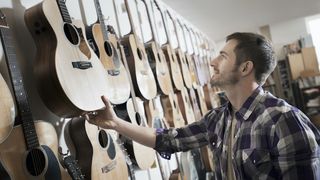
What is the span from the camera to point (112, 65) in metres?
1.41

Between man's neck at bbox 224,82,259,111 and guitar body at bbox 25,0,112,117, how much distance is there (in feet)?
1.99

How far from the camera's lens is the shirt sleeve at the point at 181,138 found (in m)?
1.49

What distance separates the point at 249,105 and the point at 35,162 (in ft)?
2.69

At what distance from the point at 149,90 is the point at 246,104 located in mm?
676

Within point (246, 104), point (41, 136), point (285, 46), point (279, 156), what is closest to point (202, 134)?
point (246, 104)

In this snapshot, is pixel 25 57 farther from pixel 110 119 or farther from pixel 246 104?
pixel 246 104

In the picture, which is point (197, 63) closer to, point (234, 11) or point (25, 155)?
point (234, 11)

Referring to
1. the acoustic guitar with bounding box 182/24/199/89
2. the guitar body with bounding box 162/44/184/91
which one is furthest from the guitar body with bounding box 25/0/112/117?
the acoustic guitar with bounding box 182/24/199/89

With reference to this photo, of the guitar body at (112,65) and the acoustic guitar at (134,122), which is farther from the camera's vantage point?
the acoustic guitar at (134,122)

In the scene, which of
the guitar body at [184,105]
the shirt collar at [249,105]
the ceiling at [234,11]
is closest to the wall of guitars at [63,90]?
the shirt collar at [249,105]

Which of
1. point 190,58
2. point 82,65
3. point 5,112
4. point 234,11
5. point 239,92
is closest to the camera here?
point 5,112

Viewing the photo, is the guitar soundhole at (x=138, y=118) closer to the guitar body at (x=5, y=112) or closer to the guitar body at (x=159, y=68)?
the guitar body at (x=159, y=68)

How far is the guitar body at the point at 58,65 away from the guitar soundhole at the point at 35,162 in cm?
17

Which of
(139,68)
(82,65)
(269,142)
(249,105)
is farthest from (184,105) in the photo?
(82,65)
